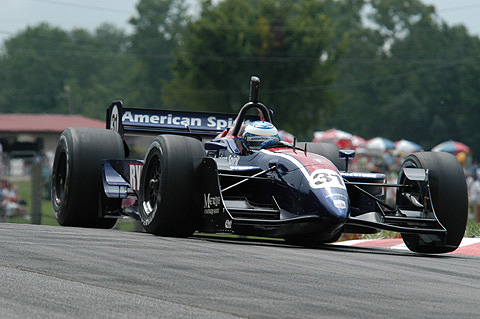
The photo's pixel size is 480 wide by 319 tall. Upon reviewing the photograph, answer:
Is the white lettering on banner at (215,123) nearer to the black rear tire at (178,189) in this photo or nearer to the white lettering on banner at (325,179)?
the black rear tire at (178,189)

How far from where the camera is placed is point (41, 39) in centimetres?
12200

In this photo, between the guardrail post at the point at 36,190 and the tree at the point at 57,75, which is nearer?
the guardrail post at the point at 36,190

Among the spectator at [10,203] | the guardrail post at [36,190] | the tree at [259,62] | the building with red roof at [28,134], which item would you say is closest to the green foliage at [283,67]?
the tree at [259,62]

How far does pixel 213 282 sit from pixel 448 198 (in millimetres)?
3891

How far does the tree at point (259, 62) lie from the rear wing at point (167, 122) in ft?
126

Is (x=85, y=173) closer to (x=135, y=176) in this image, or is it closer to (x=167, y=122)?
(x=135, y=176)

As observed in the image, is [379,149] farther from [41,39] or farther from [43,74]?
[41,39]

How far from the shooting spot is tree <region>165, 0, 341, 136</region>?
5178 centimetres

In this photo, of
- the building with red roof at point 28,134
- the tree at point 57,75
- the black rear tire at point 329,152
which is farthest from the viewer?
the tree at point 57,75

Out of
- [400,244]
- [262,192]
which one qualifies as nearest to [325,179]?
[262,192]

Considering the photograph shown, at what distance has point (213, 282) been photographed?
5.86 meters

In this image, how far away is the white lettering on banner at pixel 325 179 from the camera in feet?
27.7

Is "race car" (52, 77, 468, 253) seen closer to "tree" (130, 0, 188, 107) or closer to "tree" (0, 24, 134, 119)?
"tree" (130, 0, 188, 107)

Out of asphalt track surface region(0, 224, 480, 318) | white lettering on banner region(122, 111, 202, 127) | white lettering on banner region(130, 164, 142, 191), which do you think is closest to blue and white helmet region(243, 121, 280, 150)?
white lettering on banner region(130, 164, 142, 191)
